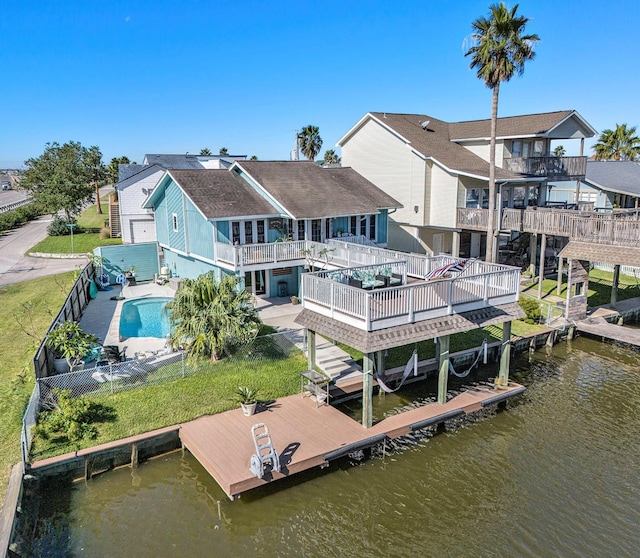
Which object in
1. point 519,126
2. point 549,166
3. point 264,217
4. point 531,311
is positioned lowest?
point 531,311

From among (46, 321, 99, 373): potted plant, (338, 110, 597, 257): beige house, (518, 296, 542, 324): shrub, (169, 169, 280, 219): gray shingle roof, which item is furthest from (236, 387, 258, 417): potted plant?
(338, 110, 597, 257): beige house

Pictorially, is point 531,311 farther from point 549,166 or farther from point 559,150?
point 559,150

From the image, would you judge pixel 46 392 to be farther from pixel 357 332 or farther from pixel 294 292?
pixel 294 292

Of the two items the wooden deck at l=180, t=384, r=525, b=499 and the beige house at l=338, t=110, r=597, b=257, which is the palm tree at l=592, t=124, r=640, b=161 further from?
the wooden deck at l=180, t=384, r=525, b=499

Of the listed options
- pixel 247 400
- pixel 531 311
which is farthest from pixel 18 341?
pixel 531 311

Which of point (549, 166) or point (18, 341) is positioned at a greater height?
point (549, 166)

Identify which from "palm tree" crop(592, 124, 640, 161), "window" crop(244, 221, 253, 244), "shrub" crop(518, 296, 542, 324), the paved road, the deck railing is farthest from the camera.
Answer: "palm tree" crop(592, 124, 640, 161)

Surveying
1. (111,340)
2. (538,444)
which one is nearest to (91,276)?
(111,340)
